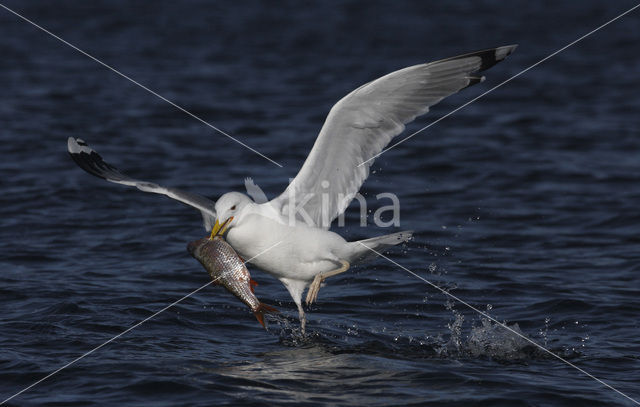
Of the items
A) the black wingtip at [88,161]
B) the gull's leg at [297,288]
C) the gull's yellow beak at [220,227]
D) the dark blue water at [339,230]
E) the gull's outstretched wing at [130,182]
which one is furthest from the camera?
the black wingtip at [88,161]

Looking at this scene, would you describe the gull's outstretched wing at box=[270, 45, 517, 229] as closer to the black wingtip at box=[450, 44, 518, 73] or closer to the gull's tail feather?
the black wingtip at box=[450, 44, 518, 73]

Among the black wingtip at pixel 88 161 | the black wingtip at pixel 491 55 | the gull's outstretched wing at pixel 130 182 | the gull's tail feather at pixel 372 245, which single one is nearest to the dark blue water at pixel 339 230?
the gull's tail feather at pixel 372 245

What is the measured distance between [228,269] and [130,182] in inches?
61.3

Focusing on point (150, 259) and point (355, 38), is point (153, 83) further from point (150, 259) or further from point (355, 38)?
point (150, 259)

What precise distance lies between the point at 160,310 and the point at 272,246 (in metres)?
1.48

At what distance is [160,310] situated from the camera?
8.65 meters

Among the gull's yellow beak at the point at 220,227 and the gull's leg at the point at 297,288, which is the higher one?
the gull's yellow beak at the point at 220,227

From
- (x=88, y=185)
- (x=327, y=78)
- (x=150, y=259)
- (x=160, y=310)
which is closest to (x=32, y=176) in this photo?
(x=88, y=185)

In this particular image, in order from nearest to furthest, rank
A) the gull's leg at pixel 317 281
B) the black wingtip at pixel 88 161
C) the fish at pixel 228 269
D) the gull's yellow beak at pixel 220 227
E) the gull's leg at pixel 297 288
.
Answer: the fish at pixel 228 269 < the gull's yellow beak at pixel 220 227 < the gull's leg at pixel 317 281 < the gull's leg at pixel 297 288 < the black wingtip at pixel 88 161

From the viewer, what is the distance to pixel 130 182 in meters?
8.15

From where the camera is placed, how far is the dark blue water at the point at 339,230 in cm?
698

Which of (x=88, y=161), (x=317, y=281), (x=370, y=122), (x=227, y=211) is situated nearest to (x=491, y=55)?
(x=370, y=122)

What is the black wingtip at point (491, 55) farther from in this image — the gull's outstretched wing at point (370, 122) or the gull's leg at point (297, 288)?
the gull's leg at point (297, 288)

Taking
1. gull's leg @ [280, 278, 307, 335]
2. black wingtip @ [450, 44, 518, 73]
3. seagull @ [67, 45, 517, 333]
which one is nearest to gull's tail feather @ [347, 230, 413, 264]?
seagull @ [67, 45, 517, 333]
